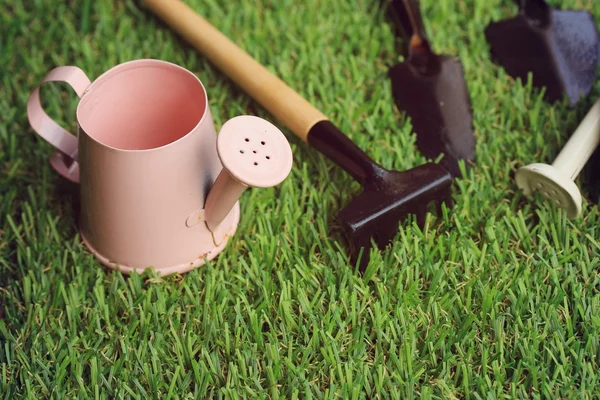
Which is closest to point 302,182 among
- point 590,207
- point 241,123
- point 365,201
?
point 365,201

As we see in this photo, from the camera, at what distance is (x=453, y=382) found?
1.32 metres

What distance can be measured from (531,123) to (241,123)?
86 centimetres

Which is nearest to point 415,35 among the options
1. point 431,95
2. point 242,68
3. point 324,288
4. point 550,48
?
point 431,95

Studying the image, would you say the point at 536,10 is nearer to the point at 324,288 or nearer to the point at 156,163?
the point at 324,288

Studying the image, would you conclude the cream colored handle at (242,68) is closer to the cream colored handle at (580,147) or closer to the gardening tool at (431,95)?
the gardening tool at (431,95)

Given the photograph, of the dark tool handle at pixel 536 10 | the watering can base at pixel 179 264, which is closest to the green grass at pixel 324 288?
the watering can base at pixel 179 264

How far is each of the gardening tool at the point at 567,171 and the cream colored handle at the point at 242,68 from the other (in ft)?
1.63

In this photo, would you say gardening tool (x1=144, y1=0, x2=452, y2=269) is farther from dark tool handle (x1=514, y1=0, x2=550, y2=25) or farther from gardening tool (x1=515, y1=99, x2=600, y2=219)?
dark tool handle (x1=514, y1=0, x2=550, y2=25)

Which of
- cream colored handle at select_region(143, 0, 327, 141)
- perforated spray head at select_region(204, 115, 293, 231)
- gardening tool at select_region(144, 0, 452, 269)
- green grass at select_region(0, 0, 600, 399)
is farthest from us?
cream colored handle at select_region(143, 0, 327, 141)

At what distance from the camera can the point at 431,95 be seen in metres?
1.74

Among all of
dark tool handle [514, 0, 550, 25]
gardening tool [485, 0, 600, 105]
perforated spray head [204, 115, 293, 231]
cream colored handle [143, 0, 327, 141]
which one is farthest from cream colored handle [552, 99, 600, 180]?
perforated spray head [204, 115, 293, 231]

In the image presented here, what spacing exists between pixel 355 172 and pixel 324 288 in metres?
0.27

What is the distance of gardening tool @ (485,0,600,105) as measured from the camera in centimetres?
182

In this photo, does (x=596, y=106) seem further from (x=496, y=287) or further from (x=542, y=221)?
(x=496, y=287)
